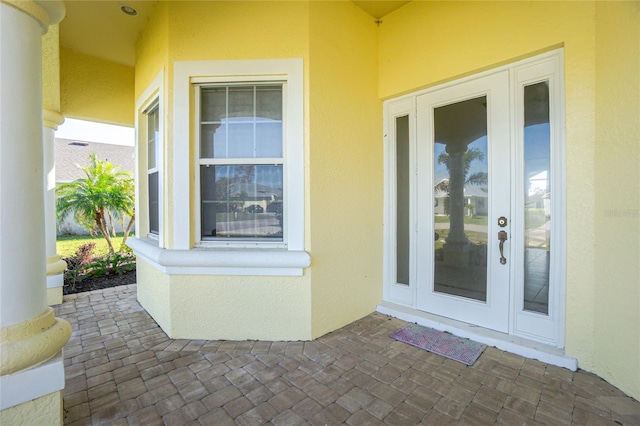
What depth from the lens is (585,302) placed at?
2.33m

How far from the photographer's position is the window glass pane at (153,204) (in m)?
3.69

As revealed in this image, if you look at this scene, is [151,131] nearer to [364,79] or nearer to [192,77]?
[192,77]

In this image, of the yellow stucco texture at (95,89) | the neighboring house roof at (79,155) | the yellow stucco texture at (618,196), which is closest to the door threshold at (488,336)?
the yellow stucco texture at (618,196)

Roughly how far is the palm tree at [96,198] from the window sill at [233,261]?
5.38 metres

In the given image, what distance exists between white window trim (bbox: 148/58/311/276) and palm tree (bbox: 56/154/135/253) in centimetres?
542

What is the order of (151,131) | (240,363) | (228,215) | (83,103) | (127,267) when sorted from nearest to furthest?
1. (240,363)
2. (228,215)
3. (151,131)
4. (83,103)
5. (127,267)

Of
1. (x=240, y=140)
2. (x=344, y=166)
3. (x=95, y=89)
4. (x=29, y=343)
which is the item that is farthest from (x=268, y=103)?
(x=95, y=89)

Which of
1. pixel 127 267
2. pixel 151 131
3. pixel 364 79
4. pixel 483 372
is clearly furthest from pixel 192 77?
pixel 127 267

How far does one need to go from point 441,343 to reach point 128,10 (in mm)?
4851

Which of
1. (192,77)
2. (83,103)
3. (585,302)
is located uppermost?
(83,103)

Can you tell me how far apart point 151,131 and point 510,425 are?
4539mm

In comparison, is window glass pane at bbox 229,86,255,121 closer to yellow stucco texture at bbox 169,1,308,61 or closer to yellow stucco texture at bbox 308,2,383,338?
yellow stucco texture at bbox 169,1,308,61

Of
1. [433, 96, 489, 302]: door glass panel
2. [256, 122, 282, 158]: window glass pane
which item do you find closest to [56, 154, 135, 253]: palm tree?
[256, 122, 282, 158]: window glass pane

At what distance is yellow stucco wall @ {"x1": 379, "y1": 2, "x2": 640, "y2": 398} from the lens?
2061mm
